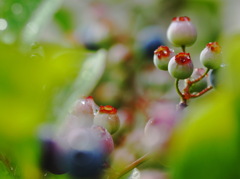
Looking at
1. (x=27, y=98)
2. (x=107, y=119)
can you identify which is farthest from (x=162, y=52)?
(x=27, y=98)

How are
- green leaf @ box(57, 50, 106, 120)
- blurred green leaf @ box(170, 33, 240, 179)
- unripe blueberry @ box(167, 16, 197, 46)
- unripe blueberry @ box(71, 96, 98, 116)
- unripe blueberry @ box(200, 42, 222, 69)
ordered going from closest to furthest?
blurred green leaf @ box(170, 33, 240, 179), green leaf @ box(57, 50, 106, 120), unripe blueberry @ box(71, 96, 98, 116), unripe blueberry @ box(200, 42, 222, 69), unripe blueberry @ box(167, 16, 197, 46)

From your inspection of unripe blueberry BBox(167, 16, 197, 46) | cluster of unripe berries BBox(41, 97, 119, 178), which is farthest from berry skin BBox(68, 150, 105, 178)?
unripe blueberry BBox(167, 16, 197, 46)

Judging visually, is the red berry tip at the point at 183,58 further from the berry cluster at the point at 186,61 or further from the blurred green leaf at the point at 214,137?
the blurred green leaf at the point at 214,137

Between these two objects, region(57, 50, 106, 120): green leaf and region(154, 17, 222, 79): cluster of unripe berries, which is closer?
region(57, 50, 106, 120): green leaf

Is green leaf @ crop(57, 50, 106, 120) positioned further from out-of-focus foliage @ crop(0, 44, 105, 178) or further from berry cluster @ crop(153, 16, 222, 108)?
berry cluster @ crop(153, 16, 222, 108)

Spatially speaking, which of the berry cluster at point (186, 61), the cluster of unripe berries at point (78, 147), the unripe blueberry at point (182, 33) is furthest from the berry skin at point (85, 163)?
the unripe blueberry at point (182, 33)

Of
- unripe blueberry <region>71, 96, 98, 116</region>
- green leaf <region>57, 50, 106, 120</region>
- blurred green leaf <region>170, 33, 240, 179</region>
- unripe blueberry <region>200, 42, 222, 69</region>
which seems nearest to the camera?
blurred green leaf <region>170, 33, 240, 179</region>

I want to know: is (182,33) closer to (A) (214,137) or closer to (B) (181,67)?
(B) (181,67)
